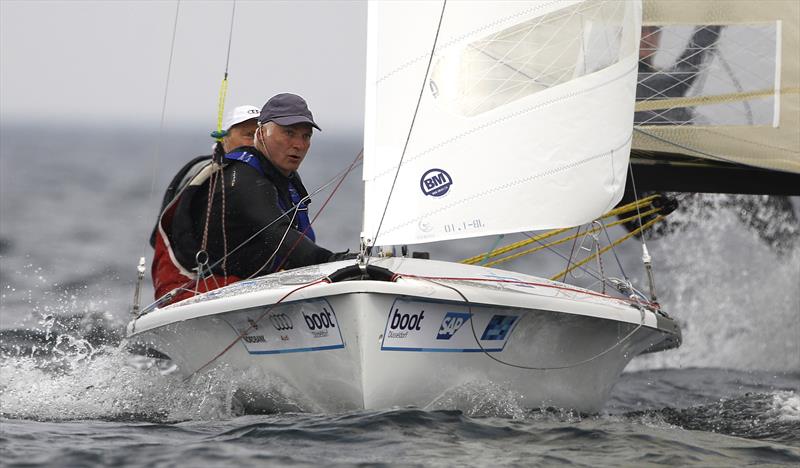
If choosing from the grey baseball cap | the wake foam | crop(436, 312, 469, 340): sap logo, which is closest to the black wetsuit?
the grey baseball cap

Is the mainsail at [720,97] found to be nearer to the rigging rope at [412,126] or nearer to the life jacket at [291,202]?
the life jacket at [291,202]

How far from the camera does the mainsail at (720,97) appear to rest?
27.1ft

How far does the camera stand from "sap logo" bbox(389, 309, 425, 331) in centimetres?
519

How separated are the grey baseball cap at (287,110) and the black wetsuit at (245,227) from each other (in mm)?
196

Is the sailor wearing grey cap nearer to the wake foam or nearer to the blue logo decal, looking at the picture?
the blue logo decal

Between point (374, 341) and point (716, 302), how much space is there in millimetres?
7172

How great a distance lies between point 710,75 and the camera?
27.6ft

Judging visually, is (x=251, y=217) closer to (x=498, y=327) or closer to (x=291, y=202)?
(x=291, y=202)

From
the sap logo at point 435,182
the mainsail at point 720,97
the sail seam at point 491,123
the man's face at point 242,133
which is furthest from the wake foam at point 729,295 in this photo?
the sap logo at point 435,182

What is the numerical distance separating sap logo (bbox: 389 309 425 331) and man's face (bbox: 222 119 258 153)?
7.04ft

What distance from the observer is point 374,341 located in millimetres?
5156

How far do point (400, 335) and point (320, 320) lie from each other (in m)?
0.30

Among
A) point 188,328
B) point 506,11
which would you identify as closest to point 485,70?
point 506,11

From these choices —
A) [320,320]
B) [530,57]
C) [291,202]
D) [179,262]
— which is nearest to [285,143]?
[291,202]
